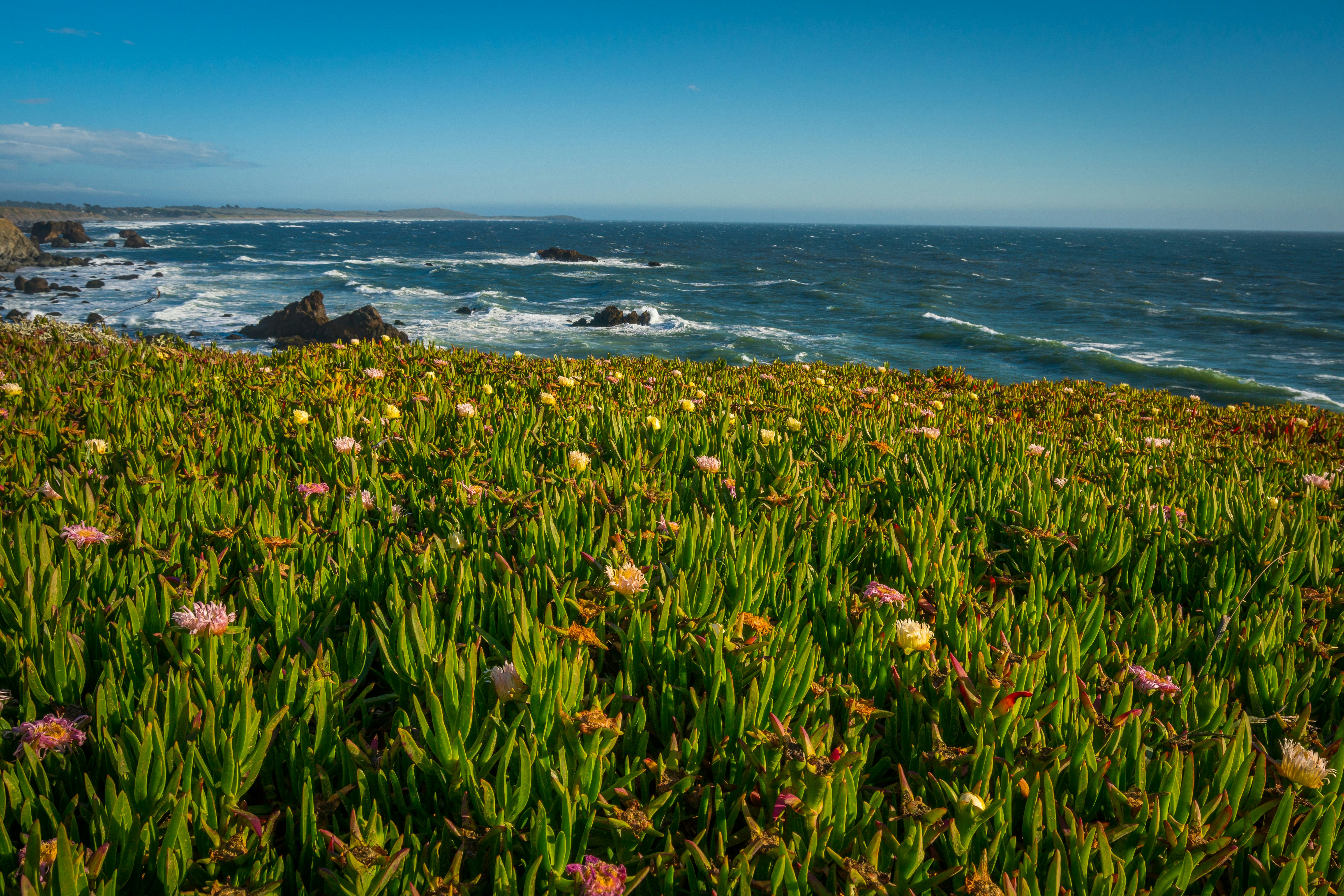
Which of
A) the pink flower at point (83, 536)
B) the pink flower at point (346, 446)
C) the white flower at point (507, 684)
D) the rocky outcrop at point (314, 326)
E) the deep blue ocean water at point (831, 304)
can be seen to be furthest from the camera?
the deep blue ocean water at point (831, 304)

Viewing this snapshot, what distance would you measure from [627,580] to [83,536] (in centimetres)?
122

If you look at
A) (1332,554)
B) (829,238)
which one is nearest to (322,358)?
(1332,554)

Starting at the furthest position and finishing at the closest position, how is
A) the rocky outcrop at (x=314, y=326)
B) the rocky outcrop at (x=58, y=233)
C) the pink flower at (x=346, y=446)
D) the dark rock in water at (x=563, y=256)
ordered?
the rocky outcrop at (x=58, y=233) → the dark rock in water at (x=563, y=256) → the rocky outcrop at (x=314, y=326) → the pink flower at (x=346, y=446)

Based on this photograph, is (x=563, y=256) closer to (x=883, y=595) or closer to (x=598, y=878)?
(x=883, y=595)

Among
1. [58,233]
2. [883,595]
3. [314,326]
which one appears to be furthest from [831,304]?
[58,233]

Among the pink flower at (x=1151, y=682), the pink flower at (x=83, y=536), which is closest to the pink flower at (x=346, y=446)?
the pink flower at (x=83, y=536)

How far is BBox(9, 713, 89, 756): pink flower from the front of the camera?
39.9 inches

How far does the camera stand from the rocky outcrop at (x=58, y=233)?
69125 mm

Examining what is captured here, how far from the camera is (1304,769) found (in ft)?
3.48

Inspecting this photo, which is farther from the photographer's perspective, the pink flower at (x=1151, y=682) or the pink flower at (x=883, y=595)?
the pink flower at (x=883, y=595)

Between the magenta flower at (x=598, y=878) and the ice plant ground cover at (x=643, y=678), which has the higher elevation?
the ice plant ground cover at (x=643, y=678)

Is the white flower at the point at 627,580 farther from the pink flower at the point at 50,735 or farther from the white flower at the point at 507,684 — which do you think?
the pink flower at the point at 50,735

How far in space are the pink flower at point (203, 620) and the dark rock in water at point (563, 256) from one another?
68.5 meters

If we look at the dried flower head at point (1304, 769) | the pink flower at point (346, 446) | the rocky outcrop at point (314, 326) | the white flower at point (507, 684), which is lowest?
the rocky outcrop at point (314, 326)
